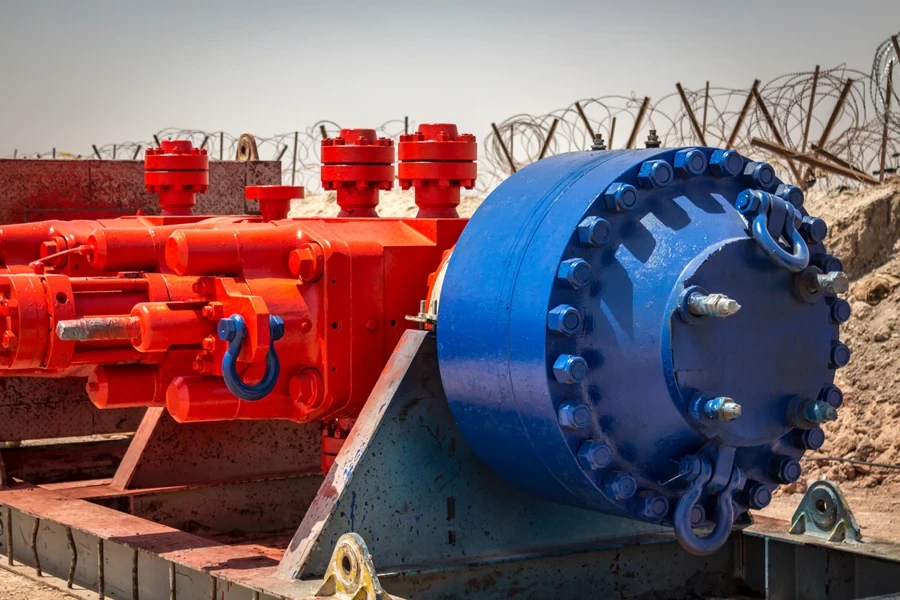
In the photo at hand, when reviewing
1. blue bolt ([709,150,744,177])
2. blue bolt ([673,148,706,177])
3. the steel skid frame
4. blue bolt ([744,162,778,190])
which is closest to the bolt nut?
blue bolt ([744,162,778,190])

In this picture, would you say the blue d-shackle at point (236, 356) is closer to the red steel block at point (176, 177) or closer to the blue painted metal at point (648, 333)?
the blue painted metal at point (648, 333)

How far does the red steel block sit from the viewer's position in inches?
373

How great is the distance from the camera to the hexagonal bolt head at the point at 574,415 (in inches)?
213

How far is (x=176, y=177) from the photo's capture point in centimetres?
948

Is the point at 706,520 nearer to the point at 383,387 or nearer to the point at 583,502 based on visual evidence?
the point at 583,502

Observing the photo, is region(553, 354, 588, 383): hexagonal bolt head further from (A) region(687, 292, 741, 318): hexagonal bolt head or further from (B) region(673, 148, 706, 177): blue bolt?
(B) region(673, 148, 706, 177): blue bolt

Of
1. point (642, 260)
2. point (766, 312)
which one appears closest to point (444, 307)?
point (642, 260)

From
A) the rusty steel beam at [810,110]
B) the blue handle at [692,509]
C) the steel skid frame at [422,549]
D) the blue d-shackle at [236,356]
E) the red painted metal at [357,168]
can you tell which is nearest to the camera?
the blue handle at [692,509]

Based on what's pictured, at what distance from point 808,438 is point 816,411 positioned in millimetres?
200

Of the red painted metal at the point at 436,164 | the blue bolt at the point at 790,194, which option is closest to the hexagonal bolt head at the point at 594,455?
the blue bolt at the point at 790,194

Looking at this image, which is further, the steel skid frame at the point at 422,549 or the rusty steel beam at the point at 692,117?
the rusty steel beam at the point at 692,117

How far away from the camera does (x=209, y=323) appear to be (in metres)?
6.65

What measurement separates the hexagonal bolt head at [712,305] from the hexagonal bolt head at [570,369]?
0.45 meters

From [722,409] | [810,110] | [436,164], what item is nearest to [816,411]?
[722,409]
